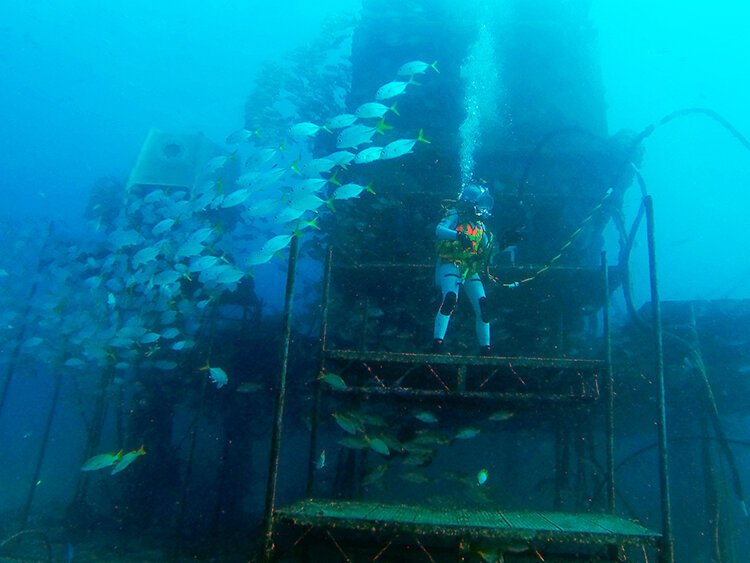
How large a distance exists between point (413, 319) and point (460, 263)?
12.8 ft

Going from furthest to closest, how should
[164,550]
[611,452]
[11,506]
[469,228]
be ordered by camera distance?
[11,506] < [164,550] < [469,228] < [611,452]

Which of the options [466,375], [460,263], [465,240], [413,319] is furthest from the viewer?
[413,319]

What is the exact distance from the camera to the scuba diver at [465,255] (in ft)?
25.7

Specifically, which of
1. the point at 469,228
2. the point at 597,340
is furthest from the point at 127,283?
the point at 597,340

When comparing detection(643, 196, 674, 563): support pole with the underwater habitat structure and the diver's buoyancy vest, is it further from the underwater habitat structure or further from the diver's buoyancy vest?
the diver's buoyancy vest

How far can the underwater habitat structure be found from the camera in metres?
9.83

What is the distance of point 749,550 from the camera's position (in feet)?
56.0

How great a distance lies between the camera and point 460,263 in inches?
314

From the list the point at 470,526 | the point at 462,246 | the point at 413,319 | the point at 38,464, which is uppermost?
the point at 462,246

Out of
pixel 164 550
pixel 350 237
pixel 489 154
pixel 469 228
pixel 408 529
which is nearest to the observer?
pixel 408 529

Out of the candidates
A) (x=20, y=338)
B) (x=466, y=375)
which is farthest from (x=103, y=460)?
(x=20, y=338)

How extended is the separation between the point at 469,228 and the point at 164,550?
447 inches

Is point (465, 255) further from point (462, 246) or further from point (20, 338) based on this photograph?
point (20, 338)

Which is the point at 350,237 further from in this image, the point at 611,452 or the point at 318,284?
the point at 611,452
